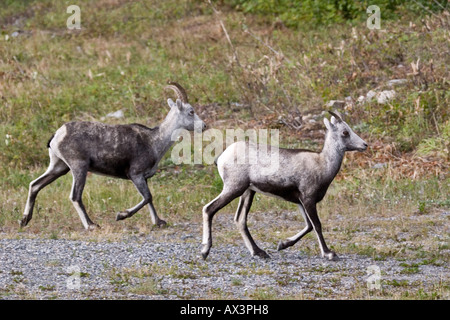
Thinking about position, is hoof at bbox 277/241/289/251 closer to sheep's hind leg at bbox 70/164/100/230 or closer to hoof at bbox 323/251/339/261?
hoof at bbox 323/251/339/261

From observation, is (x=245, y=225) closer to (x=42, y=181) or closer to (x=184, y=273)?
(x=184, y=273)

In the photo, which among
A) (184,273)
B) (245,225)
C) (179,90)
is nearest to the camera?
(184,273)

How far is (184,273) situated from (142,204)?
293 centimetres

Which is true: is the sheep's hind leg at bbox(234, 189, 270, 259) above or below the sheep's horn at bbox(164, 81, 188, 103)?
below

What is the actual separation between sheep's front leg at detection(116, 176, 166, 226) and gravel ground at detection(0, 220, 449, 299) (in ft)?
3.45

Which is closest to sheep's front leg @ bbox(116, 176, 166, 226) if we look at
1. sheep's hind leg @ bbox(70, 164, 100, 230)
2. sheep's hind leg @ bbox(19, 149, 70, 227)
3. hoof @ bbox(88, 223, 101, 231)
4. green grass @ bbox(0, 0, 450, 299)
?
green grass @ bbox(0, 0, 450, 299)

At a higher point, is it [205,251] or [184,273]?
[205,251]

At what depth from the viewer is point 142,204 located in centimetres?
1177

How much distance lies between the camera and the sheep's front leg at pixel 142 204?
11734 mm

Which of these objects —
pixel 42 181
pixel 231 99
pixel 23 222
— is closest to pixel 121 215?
pixel 42 181

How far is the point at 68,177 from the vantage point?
15180 millimetres

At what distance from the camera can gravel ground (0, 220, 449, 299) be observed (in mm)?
8164

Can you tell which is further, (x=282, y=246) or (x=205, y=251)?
(x=282, y=246)
